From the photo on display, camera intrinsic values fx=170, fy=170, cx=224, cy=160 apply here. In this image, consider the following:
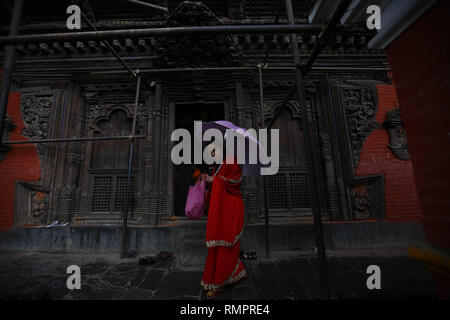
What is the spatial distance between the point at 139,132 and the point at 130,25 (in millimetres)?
3217

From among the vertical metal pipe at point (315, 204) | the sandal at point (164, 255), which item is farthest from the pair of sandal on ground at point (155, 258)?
the vertical metal pipe at point (315, 204)

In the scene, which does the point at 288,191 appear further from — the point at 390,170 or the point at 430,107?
the point at 430,107

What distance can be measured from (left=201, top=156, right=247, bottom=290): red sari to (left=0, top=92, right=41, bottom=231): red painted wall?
483 cm

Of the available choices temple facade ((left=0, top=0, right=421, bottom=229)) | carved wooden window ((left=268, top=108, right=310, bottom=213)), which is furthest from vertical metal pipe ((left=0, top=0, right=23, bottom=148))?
carved wooden window ((left=268, top=108, right=310, bottom=213))

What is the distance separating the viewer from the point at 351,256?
10.9 ft

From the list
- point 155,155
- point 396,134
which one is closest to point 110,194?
point 155,155

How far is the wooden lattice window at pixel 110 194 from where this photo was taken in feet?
14.3

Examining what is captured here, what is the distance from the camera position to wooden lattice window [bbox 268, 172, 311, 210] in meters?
4.35

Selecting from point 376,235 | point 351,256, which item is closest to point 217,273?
point 351,256

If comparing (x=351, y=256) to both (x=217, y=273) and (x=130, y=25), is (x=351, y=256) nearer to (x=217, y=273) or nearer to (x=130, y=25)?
(x=217, y=273)

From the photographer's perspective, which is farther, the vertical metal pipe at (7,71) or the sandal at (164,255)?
the sandal at (164,255)

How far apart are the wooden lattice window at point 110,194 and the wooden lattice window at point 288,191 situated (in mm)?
3627

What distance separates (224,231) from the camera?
2270mm

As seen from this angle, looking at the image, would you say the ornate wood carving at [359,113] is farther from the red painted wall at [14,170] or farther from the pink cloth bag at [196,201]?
the red painted wall at [14,170]
